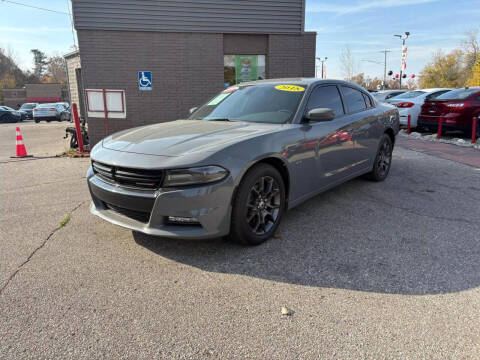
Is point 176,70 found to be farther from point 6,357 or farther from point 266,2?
point 6,357

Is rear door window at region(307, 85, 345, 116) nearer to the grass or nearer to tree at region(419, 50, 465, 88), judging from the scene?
the grass

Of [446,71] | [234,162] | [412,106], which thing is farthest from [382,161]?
[446,71]

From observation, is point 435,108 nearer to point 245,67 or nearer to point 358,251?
point 245,67

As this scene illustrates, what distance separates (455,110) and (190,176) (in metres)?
10.1

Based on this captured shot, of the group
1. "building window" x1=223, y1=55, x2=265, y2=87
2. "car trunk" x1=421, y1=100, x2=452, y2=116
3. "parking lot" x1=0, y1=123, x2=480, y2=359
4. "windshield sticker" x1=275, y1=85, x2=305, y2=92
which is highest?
"building window" x1=223, y1=55, x2=265, y2=87

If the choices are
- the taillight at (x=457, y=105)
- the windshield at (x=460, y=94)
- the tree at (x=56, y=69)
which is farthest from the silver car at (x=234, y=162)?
the tree at (x=56, y=69)

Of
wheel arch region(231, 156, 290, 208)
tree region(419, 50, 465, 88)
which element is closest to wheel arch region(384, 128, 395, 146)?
wheel arch region(231, 156, 290, 208)

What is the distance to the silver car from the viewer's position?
2846mm

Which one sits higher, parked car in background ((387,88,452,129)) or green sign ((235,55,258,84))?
green sign ((235,55,258,84))

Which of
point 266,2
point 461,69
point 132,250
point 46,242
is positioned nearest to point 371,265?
point 132,250

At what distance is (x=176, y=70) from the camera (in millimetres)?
9945

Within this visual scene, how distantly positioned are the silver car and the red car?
7.06 m

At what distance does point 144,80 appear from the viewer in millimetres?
9672

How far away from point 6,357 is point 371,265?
2686 mm
